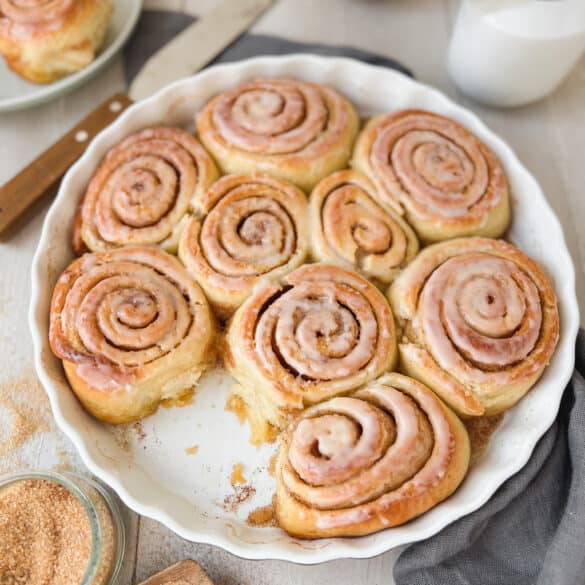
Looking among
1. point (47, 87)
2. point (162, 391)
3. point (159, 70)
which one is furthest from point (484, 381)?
point (47, 87)

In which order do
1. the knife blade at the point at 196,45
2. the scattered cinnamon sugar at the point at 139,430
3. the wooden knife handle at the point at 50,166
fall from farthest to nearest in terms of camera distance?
the knife blade at the point at 196,45, the wooden knife handle at the point at 50,166, the scattered cinnamon sugar at the point at 139,430

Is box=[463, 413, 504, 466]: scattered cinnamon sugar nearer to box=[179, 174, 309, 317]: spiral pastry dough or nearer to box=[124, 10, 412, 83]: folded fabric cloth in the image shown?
box=[179, 174, 309, 317]: spiral pastry dough

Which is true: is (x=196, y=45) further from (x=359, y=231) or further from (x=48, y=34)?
(x=359, y=231)

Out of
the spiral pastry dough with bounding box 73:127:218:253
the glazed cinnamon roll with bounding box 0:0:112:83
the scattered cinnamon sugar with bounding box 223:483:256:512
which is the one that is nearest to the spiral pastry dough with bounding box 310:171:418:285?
the spiral pastry dough with bounding box 73:127:218:253

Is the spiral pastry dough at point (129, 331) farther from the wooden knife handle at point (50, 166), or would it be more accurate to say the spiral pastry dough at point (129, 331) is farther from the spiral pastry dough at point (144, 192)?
the wooden knife handle at point (50, 166)

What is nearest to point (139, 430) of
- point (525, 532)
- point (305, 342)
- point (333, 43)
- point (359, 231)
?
point (305, 342)

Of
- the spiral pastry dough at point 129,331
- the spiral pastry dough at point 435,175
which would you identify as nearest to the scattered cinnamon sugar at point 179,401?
the spiral pastry dough at point 129,331
